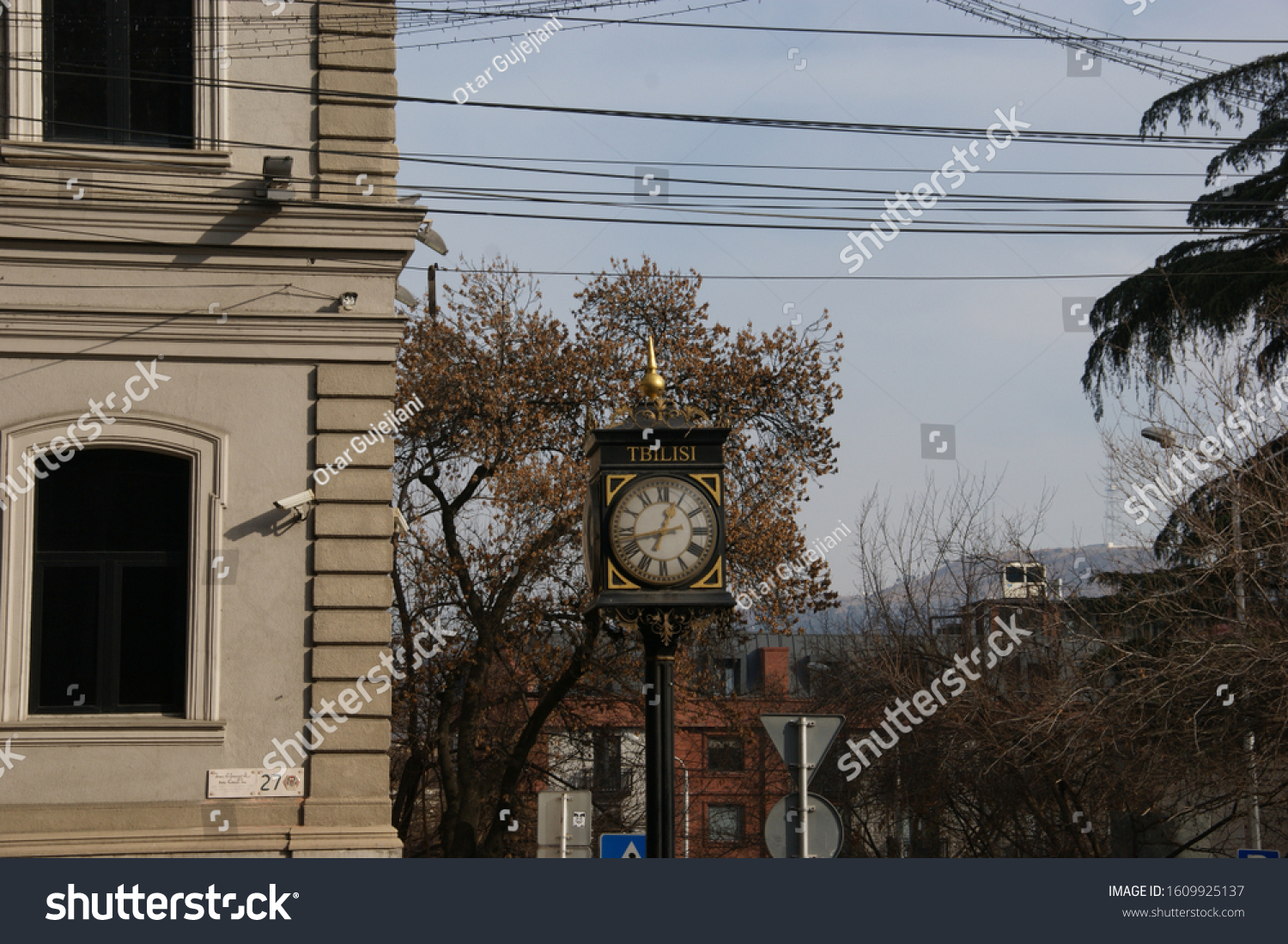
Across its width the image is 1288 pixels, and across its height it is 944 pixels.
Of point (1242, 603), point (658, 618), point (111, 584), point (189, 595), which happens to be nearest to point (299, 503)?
point (189, 595)

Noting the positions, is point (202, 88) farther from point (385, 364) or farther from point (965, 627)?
point (965, 627)

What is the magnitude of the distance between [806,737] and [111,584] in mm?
6228

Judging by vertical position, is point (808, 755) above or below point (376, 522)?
below

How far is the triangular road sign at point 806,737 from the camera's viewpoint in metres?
10.5

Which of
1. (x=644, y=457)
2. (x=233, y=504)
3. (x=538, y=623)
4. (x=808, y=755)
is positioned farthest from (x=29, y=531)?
(x=538, y=623)

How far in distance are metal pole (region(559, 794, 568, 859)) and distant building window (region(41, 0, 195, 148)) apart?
25.2 feet

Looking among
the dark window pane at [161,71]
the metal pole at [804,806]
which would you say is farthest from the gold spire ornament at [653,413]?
the dark window pane at [161,71]

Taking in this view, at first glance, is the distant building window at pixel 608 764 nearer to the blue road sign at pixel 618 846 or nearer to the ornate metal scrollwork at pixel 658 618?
the blue road sign at pixel 618 846

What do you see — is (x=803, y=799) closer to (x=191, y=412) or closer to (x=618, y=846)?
(x=618, y=846)

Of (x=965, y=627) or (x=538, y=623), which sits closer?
(x=538, y=623)

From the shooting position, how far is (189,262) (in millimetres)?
12297

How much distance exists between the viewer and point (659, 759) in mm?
8734

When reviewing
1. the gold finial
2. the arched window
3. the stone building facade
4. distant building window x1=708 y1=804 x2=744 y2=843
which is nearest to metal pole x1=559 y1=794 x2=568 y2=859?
the stone building facade

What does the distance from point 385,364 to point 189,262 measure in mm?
1940
